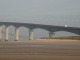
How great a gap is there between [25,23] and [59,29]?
20.0 meters

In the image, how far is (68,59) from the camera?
20562 millimetres

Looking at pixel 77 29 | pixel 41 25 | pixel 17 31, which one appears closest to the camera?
pixel 77 29

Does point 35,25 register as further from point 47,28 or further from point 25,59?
point 25,59

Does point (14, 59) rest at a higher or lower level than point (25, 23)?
lower

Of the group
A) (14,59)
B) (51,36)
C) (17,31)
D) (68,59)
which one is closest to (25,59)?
(14,59)

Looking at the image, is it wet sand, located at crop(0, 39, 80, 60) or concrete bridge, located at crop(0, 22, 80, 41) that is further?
concrete bridge, located at crop(0, 22, 80, 41)

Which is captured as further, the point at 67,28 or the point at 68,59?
the point at 67,28

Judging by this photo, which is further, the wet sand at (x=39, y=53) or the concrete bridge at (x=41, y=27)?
the concrete bridge at (x=41, y=27)

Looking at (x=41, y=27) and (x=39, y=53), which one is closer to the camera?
(x=39, y=53)

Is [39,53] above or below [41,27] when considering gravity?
below

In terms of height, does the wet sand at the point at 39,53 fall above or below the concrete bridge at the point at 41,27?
below

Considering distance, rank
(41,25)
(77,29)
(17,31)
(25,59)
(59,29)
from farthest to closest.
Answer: (17,31) < (41,25) < (59,29) < (77,29) < (25,59)

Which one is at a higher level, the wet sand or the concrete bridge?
the concrete bridge

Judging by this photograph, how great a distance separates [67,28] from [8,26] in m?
35.7
